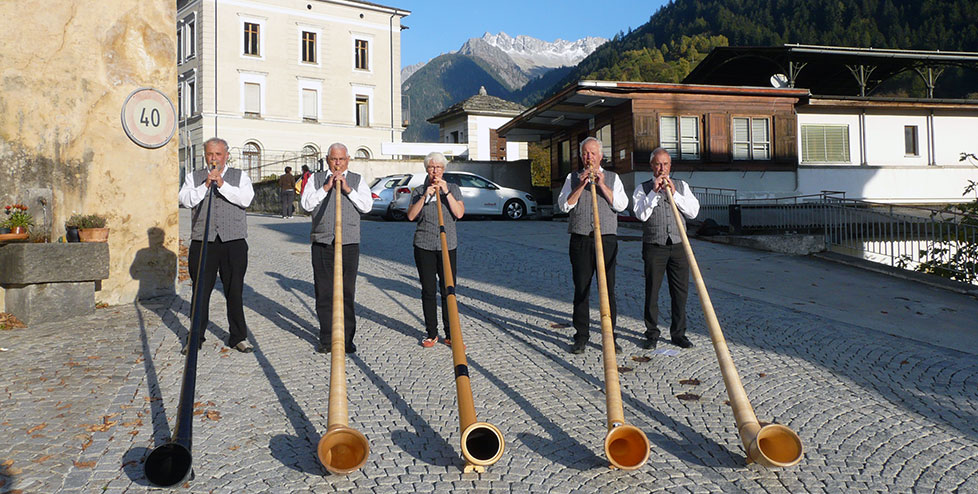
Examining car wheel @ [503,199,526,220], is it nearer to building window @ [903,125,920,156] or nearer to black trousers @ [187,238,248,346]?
building window @ [903,125,920,156]

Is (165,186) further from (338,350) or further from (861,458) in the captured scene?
(861,458)

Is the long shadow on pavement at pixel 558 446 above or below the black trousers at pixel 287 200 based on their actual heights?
below

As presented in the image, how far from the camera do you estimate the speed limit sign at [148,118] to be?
7.98 m

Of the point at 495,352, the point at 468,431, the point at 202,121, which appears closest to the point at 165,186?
the point at 495,352

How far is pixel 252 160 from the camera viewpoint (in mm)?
38375

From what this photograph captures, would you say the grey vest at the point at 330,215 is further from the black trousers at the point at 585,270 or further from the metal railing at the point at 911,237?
the metal railing at the point at 911,237

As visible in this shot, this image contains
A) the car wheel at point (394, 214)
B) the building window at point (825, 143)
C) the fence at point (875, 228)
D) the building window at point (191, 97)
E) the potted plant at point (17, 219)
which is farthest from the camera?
the building window at point (191, 97)

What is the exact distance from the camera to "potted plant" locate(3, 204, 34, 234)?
23.2ft

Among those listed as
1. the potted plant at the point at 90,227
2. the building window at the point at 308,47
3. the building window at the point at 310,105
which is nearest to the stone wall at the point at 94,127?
the potted plant at the point at 90,227

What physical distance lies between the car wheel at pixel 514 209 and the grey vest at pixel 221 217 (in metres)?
14.6

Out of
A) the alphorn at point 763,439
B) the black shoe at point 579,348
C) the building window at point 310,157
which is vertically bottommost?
the alphorn at point 763,439

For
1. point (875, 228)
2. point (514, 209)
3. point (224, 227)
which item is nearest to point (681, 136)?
point (514, 209)

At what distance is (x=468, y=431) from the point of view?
11.4ft

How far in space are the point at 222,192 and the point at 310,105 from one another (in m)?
38.1
